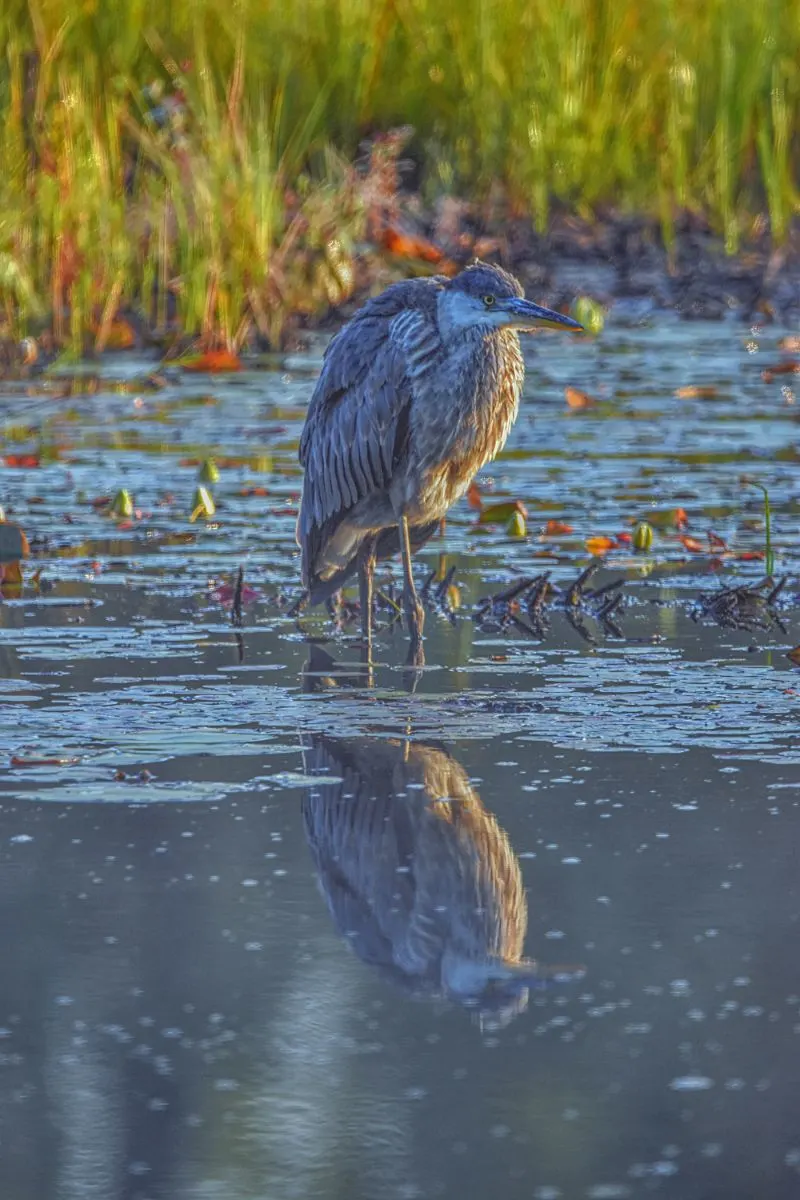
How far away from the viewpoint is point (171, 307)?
12938mm

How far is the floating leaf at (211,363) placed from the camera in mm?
11789

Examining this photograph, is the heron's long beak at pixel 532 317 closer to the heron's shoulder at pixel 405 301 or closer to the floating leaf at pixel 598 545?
the heron's shoulder at pixel 405 301

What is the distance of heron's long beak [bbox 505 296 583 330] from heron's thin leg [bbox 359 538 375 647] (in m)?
0.79

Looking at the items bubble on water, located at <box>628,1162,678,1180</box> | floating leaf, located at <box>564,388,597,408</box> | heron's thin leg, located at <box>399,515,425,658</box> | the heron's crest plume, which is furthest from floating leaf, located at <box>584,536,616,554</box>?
bubble on water, located at <box>628,1162,678,1180</box>

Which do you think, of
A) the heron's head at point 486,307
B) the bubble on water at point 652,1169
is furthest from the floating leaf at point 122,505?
the bubble on water at point 652,1169

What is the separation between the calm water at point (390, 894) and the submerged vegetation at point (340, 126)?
4.57 metres

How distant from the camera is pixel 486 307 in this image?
663 cm

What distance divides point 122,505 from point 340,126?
24.9ft

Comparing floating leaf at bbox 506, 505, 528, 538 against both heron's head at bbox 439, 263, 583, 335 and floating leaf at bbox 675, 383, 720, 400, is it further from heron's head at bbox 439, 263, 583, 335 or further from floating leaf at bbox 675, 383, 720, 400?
floating leaf at bbox 675, 383, 720, 400

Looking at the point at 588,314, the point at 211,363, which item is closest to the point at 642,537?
the point at 211,363

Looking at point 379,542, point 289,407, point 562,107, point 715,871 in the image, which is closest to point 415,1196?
point 715,871

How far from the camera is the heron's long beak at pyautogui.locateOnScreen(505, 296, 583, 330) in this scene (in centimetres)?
659

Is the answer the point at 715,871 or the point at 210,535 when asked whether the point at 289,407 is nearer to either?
the point at 210,535

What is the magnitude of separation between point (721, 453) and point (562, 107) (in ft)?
20.1
